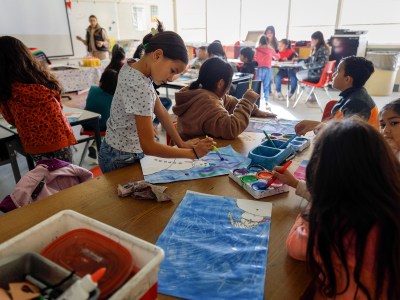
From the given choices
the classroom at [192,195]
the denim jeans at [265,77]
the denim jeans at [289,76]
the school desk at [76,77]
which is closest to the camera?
the classroom at [192,195]

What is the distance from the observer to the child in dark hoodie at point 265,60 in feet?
17.7

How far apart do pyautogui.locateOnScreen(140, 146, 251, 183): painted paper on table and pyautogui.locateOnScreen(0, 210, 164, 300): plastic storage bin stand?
0.58 meters

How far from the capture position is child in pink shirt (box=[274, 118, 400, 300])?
0.67 m

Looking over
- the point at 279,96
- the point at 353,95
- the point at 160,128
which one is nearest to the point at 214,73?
the point at 353,95

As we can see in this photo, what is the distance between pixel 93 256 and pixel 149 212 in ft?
1.51

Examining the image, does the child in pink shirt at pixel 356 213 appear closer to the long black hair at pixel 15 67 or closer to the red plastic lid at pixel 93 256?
the red plastic lid at pixel 93 256

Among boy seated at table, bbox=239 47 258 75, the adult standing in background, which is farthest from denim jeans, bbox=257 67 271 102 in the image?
the adult standing in background

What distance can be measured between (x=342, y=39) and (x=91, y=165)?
503cm

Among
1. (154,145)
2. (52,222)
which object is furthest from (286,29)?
(52,222)

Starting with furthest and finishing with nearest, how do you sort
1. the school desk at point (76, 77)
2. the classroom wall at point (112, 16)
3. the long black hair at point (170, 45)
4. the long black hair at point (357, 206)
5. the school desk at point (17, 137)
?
the classroom wall at point (112, 16)
the school desk at point (76, 77)
the school desk at point (17, 137)
the long black hair at point (170, 45)
the long black hair at point (357, 206)

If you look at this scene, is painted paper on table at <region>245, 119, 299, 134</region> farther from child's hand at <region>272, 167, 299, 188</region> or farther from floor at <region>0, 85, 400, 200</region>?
floor at <region>0, 85, 400, 200</region>

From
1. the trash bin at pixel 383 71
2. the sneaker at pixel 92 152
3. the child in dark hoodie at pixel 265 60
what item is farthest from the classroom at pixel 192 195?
the trash bin at pixel 383 71

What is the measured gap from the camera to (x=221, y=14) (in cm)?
827

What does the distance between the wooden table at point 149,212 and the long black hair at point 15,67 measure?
0.83 m
